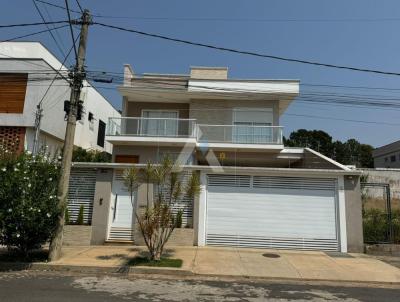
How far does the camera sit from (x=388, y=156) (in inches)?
2239

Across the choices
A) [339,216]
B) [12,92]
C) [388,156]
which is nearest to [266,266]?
[339,216]

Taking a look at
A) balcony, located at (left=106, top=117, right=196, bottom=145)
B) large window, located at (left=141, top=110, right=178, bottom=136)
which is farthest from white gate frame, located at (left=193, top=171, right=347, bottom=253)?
large window, located at (left=141, top=110, right=178, bottom=136)

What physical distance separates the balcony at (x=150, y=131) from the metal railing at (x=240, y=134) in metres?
0.89

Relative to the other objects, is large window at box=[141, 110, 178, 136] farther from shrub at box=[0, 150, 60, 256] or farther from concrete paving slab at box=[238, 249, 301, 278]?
Answer: shrub at box=[0, 150, 60, 256]

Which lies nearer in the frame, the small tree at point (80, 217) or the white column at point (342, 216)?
the white column at point (342, 216)

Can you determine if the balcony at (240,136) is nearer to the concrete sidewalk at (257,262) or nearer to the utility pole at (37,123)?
the concrete sidewalk at (257,262)

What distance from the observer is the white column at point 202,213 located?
13005 millimetres

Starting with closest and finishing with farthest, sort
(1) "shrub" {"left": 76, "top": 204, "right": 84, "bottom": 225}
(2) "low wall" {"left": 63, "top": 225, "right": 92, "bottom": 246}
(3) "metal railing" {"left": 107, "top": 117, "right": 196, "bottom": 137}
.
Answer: (2) "low wall" {"left": 63, "top": 225, "right": 92, "bottom": 246} < (1) "shrub" {"left": 76, "top": 204, "right": 84, "bottom": 225} < (3) "metal railing" {"left": 107, "top": 117, "right": 196, "bottom": 137}

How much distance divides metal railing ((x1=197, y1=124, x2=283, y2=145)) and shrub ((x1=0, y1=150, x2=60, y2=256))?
1105cm

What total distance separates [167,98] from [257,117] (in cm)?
532

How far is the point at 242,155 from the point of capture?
20344 millimetres

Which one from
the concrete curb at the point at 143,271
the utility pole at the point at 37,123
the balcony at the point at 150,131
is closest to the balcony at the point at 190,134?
the balcony at the point at 150,131

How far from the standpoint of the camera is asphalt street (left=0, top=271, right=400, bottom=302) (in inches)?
268

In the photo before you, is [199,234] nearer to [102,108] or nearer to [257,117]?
[257,117]
